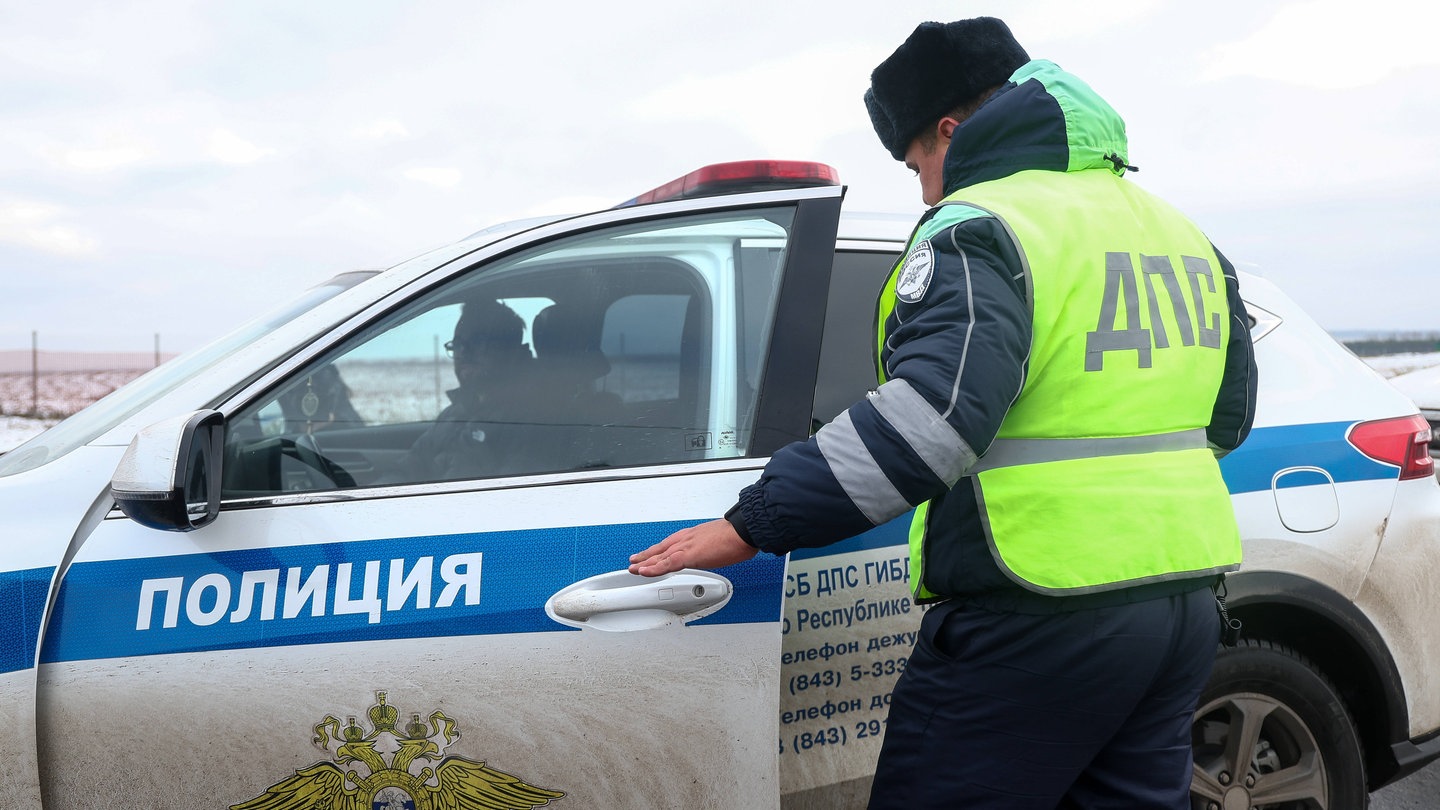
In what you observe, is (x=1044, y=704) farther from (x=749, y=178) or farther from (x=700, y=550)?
(x=749, y=178)

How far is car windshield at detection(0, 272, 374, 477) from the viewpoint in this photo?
72.1 inches

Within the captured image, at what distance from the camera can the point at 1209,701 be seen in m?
2.11

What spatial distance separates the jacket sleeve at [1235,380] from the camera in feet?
5.36

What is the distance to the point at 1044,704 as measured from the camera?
137cm

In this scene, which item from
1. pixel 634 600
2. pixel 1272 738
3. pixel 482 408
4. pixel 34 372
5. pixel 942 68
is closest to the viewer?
pixel 634 600

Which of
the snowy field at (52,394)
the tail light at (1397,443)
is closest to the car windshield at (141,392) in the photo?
the tail light at (1397,443)

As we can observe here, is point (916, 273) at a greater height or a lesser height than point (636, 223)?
lesser

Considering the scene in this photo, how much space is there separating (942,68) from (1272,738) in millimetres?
1673

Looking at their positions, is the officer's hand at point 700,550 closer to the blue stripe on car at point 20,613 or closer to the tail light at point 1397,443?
the blue stripe on car at point 20,613

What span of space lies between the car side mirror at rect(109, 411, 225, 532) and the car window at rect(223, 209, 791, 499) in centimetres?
17

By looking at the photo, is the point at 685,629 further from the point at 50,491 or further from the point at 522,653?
the point at 50,491

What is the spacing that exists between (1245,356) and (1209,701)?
875 mm

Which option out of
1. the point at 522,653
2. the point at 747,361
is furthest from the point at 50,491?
the point at 747,361

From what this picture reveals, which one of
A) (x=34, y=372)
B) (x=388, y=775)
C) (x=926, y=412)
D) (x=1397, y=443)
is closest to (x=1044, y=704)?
(x=926, y=412)
